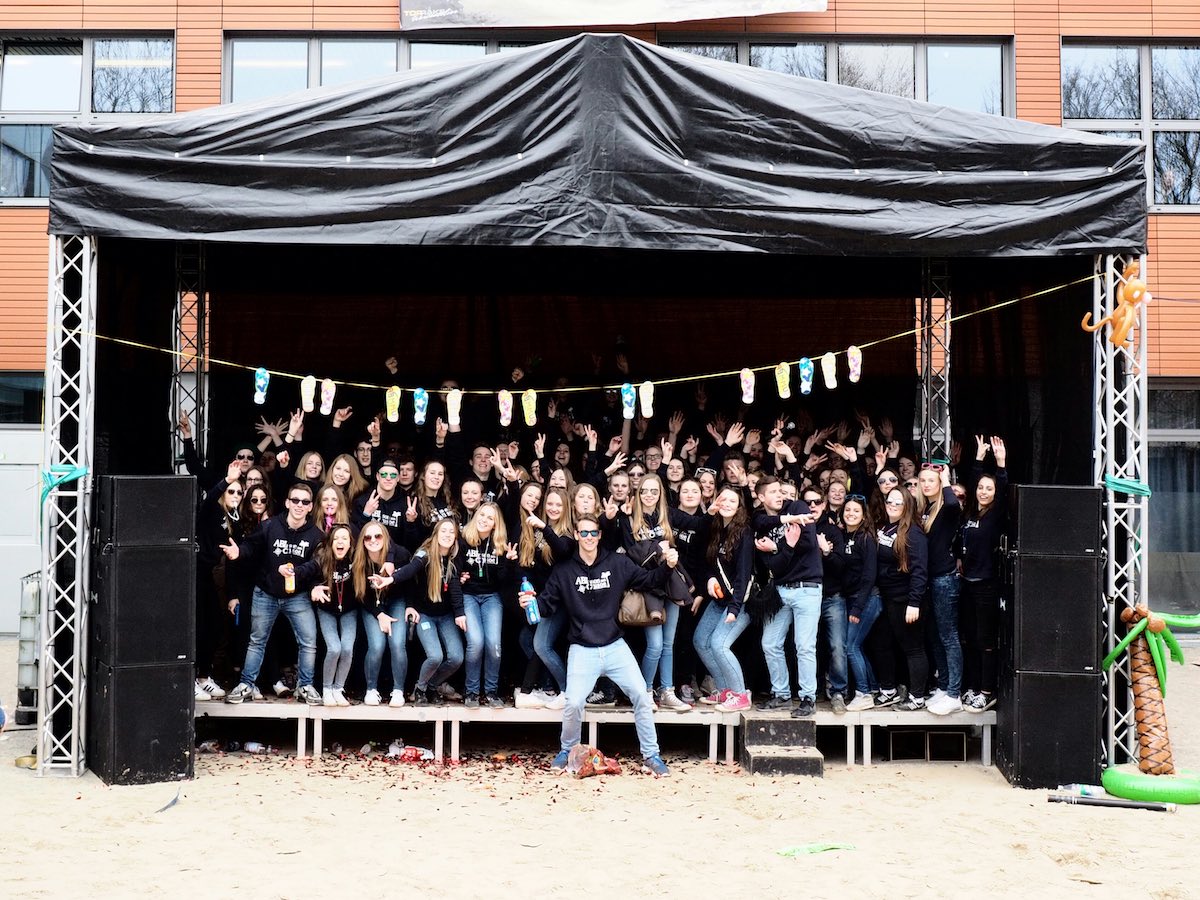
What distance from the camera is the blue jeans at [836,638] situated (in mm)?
7949

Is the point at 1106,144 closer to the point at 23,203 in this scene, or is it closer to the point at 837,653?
the point at 837,653

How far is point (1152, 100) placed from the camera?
13.0m

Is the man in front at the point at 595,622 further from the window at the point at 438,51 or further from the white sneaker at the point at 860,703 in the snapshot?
the window at the point at 438,51

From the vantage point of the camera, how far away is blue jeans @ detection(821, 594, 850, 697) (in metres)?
7.95

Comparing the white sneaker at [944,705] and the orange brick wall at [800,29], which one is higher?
the orange brick wall at [800,29]

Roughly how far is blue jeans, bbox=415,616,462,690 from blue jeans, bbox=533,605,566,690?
0.54 metres

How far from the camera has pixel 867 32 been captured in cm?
1280

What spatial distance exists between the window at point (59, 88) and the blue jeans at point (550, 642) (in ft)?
26.6

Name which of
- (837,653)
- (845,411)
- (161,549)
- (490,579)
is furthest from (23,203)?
(837,653)

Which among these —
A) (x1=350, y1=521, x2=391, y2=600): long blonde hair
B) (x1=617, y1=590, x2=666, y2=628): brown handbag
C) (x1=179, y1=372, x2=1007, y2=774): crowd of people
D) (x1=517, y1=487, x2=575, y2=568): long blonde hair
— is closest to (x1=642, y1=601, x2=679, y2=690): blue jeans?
(x1=179, y1=372, x2=1007, y2=774): crowd of people

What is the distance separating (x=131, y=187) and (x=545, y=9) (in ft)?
21.3

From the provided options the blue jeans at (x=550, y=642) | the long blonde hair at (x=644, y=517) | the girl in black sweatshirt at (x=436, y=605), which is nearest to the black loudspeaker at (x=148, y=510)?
the girl in black sweatshirt at (x=436, y=605)

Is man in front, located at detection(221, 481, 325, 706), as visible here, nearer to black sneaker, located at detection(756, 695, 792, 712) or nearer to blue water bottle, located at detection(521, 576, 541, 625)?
blue water bottle, located at detection(521, 576, 541, 625)

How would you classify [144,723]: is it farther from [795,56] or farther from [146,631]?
[795,56]
